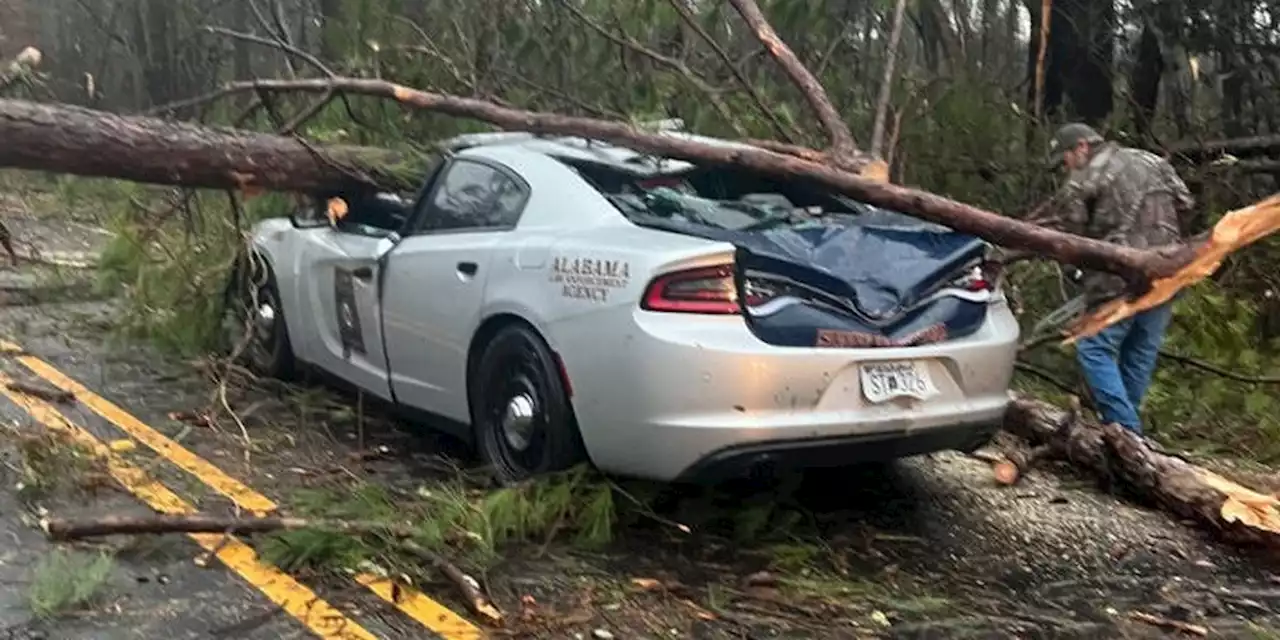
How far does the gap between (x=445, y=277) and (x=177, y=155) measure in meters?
2.10

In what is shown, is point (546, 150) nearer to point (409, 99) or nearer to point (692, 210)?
point (692, 210)

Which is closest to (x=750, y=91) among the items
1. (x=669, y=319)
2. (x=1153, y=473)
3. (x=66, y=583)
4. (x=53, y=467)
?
(x=1153, y=473)

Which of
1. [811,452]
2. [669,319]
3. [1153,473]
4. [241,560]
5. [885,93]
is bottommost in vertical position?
[241,560]

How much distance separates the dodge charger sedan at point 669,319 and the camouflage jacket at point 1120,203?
1555 mm

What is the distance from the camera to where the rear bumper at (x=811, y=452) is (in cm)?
492

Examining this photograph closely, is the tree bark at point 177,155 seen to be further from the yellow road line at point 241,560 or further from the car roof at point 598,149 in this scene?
the yellow road line at point 241,560

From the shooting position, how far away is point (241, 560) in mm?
5027

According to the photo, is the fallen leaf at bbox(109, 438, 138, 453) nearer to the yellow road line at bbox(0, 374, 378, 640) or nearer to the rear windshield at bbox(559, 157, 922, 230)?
the yellow road line at bbox(0, 374, 378, 640)

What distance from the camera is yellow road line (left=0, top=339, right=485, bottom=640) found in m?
4.53

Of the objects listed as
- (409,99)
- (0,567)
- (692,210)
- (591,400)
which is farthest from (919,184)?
(0,567)

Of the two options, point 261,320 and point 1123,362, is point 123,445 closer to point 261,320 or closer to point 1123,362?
point 261,320

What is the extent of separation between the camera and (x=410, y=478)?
6234mm

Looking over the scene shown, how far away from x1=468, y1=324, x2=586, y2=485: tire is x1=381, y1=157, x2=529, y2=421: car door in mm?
166

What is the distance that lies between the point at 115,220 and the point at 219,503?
200 inches
